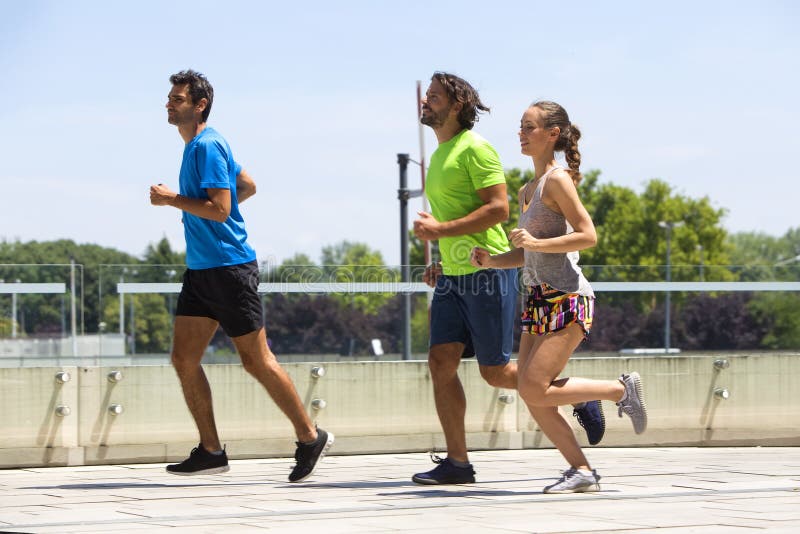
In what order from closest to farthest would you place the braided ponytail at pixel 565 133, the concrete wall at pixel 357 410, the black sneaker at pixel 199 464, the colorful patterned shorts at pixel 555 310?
1. the colorful patterned shorts at pixel 555 310
2. the braided ponytail at pixel 565 133
3. the black sneaker at pixel 199 464
4. the concrete wall at pixel 357 410

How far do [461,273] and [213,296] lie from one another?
1294 mm

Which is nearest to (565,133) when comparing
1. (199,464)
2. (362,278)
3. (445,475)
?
(445,475)

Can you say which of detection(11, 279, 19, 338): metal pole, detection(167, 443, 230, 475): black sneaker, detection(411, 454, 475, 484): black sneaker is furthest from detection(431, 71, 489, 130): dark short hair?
detection(11, 279, 19, 338): metal pole

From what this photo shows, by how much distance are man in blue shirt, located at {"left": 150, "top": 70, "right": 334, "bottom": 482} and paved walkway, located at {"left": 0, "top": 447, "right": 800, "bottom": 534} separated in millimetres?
239

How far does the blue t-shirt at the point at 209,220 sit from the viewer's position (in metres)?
7.01

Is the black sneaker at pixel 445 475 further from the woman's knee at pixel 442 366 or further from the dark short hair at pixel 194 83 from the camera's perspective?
the dark short hair at pixel 194 83

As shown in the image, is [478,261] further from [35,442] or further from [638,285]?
[638,285]

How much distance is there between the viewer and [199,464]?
7.21 meters

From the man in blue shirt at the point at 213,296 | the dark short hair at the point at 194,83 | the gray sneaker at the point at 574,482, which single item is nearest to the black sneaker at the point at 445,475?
the man in blue shirt at the point at 213,296

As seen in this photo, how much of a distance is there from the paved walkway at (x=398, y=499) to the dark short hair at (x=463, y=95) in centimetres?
190

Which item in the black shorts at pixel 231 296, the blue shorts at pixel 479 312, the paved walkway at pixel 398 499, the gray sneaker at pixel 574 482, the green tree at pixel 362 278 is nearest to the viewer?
the paved walkway at pixel 398 499

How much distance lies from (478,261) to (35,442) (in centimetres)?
349

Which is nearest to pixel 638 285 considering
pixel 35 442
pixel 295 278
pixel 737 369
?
pixel 737 369

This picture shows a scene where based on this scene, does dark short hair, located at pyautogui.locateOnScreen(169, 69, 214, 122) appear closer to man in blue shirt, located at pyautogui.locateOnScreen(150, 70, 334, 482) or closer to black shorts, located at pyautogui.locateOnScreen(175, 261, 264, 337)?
man in blue shirt, located at pyautogui.locateOnScreen(150, 70, 334, 482)
